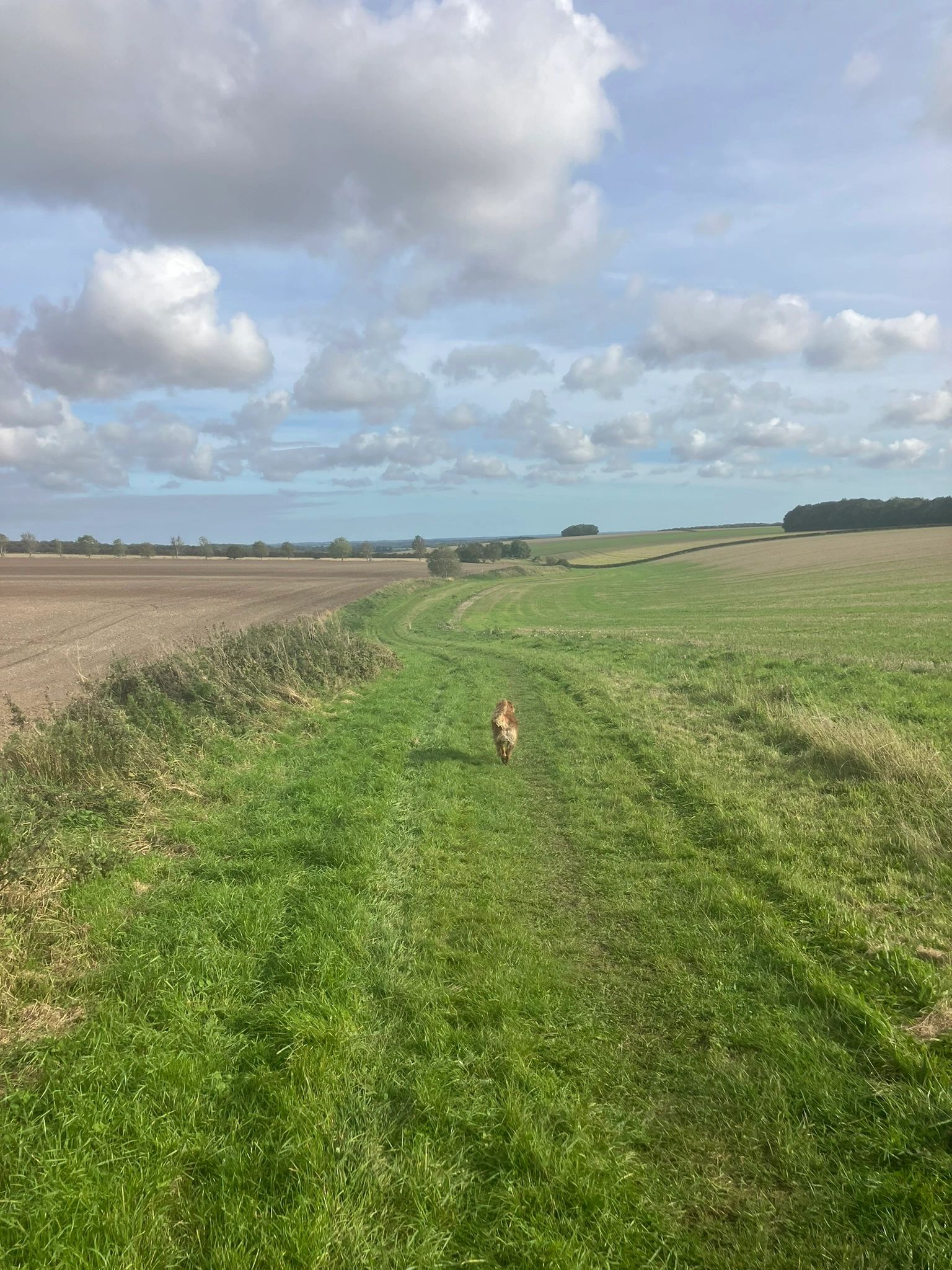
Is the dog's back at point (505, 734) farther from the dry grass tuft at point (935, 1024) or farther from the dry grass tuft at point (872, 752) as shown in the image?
the dry grass tuft at point (935, 1024)

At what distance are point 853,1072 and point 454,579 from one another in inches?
2601

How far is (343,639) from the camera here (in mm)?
20203

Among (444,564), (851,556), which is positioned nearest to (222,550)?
(444,564)

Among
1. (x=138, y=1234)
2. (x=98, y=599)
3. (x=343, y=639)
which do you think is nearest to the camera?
(x=138, y=1234)

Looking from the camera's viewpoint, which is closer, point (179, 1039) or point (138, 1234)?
point (138, 1234)

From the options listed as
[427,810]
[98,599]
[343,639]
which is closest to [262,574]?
[98,599]

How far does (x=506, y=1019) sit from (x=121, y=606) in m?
42.8

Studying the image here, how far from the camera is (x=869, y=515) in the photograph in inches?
4011

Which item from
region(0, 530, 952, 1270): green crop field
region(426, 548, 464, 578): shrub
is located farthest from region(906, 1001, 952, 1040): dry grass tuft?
region(426, 548, 464, 578): shrub

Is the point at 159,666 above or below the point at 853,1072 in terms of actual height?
above

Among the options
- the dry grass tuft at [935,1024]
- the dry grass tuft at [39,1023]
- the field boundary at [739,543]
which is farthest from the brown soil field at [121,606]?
the field boundary at [739,543]

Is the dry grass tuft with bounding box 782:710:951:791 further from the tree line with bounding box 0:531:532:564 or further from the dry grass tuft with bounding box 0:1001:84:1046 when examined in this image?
the tree line with bounding box 0:531:532:564

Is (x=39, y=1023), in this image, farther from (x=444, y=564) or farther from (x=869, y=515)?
(x=869, y=515)

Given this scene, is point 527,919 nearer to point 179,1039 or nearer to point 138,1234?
point 179,1039
